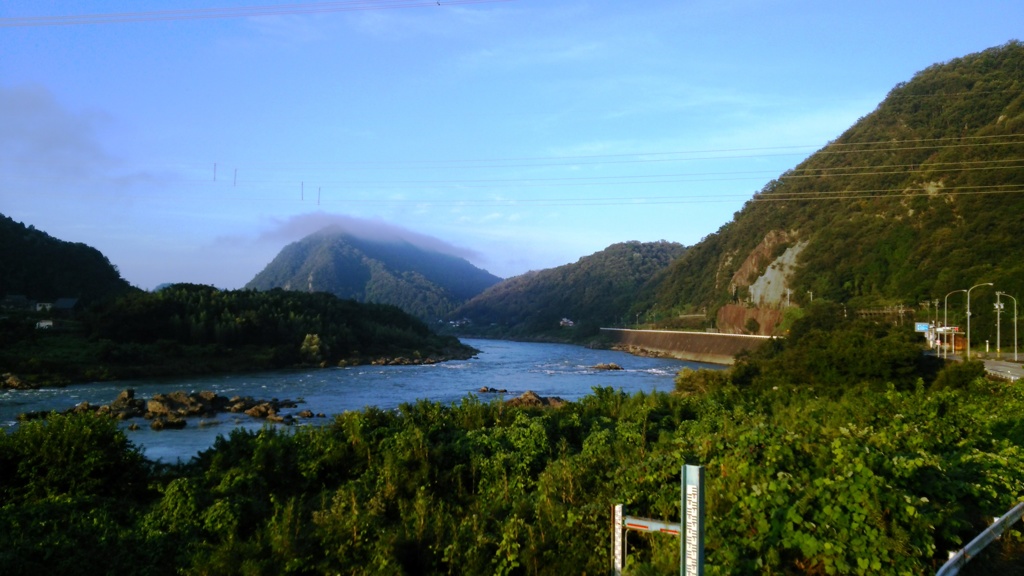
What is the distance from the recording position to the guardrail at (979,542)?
15.9ft

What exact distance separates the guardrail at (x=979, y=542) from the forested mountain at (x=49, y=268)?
7106 centimetres

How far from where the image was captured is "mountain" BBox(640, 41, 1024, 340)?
2047 inches

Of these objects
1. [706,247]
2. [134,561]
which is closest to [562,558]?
[134,561]

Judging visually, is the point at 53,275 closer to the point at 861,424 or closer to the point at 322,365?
the point at 322,365

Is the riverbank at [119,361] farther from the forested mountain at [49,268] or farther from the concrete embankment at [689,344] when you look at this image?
the concrete embankment at [689,344]

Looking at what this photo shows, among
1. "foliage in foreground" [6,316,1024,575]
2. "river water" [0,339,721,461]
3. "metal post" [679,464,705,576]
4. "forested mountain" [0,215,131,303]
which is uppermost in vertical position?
"forested mountain" [0,215,131,303]

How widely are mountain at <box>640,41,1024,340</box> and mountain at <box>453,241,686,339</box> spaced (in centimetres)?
2658

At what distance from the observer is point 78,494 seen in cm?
877

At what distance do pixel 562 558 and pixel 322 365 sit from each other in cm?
5150

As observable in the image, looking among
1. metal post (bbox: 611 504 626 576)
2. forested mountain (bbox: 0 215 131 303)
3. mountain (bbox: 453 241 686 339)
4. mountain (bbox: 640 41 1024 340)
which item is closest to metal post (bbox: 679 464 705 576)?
metal post (bbox: 611 504 626 576)

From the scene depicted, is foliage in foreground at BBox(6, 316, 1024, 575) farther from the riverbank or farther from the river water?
the riverbank

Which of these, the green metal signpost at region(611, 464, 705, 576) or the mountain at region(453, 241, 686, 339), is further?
the mountain at region(453, 241, 686, 339)

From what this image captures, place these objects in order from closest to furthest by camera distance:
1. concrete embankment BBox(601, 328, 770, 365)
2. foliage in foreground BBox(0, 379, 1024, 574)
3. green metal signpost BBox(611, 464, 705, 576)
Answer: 1. green metal signpost BBox(611, 464, 705, 576)
2. foliage in foreground BBox(0, 379, 1024, 574)
3. concrete embankment BBox(601, 328, 770, 365)

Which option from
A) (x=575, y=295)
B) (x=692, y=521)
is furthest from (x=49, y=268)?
(x=575, y=295)
